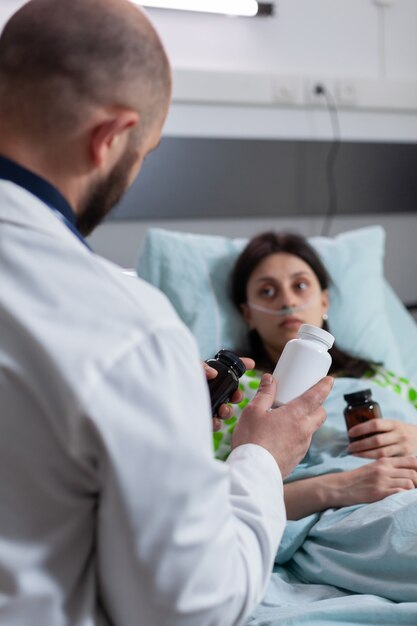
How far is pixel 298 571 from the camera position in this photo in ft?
5.16

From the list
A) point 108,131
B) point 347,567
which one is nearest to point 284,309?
point 347,567

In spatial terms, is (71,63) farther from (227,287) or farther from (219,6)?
(219,6)

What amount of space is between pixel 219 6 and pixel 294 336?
51.9 inches

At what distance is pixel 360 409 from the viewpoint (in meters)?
1.75

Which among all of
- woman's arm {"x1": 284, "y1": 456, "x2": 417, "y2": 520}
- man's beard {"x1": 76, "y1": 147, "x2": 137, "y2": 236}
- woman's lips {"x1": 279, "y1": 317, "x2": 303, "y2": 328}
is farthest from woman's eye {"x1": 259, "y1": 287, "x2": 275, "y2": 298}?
man's beard {"x1": 76, "y1": 147, "x2": 137, "y2": 236}

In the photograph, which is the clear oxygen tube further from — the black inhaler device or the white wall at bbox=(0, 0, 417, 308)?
the black inhaler device

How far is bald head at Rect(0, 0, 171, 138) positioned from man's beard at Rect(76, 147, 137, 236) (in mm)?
67

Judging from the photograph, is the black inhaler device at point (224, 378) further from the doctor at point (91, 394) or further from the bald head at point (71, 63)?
the bald head at point (71, 63)

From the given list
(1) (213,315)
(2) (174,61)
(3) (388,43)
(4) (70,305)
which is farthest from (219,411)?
(3) (388,43)

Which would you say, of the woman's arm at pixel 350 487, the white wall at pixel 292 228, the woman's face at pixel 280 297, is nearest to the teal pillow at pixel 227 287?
Answer: the woman's face at pixel 280 297

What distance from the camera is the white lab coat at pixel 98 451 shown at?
2.51ft

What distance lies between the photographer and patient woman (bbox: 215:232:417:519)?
5.40 ft

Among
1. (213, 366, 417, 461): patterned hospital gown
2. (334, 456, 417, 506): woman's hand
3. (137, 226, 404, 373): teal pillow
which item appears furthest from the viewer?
(137, 226, 404, 373): teal pillow

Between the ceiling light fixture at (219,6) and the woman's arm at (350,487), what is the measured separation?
65.5 inches
